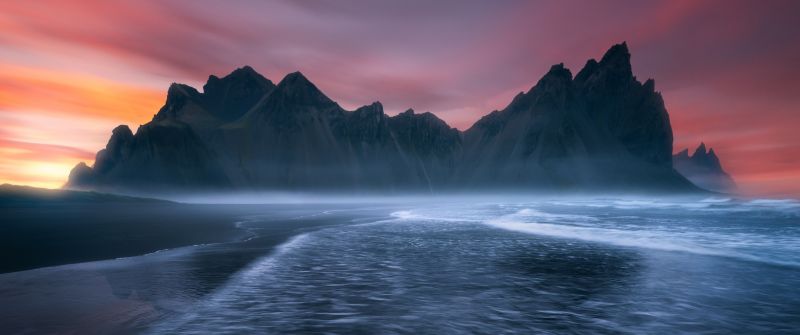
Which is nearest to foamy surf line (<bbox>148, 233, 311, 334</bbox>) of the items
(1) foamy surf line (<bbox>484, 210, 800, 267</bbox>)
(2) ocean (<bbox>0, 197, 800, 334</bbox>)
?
(2) ocean (<bbox>0, 197, 800, 334</bbox>)

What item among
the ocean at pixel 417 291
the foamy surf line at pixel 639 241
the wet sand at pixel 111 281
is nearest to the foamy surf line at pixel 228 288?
the ocean at pixel 417 291

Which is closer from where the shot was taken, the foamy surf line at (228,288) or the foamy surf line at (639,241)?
the foamy surf line at (228,288)

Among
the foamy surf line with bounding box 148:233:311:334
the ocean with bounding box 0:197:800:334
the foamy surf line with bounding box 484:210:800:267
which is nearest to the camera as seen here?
the foamy surf line with bounding box 148:233:311:334

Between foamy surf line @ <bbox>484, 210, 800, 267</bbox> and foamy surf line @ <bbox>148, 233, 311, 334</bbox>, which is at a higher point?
foamy surf line @ <bbox>484, 210, 800, 267</bbox>

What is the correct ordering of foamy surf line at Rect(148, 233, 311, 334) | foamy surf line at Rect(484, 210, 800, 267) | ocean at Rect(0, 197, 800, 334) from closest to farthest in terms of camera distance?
1. foamy surf line at Rect(148, 233, 311, 334)
2. ocean at Rect(0, 197, 800, 334)
3. foamy surf line at Rect(484, 210, 800, 267)

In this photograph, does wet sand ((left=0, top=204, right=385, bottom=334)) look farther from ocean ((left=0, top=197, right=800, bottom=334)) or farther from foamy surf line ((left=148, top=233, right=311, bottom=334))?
foamy surf line ((left=148, top=233, right=311, bottom=334))

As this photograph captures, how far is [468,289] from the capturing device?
476 inches

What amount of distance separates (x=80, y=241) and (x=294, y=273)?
54.3ft

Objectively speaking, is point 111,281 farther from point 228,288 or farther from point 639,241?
point 639,241

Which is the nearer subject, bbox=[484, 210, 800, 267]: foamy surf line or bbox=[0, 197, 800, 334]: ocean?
bbox=[0, 197, 800, 334]: ocean

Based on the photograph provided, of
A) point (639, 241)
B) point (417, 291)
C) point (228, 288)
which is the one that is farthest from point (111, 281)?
point (639, 241)

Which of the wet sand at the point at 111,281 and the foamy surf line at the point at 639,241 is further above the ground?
the foamy surf line at the point at 639,241

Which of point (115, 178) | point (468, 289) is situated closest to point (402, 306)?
point (468, 289)

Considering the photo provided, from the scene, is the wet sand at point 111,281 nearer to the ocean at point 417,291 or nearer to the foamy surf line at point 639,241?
the ocean at point 417,291
